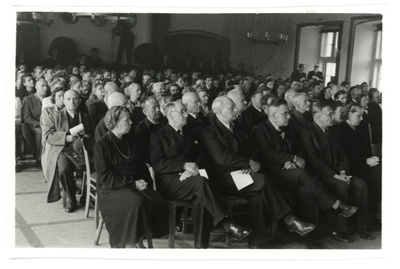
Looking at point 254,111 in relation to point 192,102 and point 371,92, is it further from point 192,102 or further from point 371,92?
point 371,92

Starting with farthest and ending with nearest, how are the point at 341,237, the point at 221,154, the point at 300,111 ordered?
the point at 300,111, the point at 341,237, the point at 221,154

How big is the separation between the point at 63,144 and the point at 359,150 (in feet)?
8.45

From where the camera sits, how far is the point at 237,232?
10.7 feet

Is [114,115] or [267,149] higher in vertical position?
[114,115]

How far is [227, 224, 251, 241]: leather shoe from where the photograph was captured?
10.7ft

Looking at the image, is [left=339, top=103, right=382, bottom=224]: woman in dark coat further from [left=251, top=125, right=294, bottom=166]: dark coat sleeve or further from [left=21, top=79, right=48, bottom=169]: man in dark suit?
[left=21, top=79, right=48, bottom=169]: man in dark suit

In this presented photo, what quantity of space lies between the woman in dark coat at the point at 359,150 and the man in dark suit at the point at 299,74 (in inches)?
52.7

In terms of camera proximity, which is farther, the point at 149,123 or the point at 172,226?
the point at 149,123

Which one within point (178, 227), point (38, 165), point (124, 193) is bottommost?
point (178, 227)

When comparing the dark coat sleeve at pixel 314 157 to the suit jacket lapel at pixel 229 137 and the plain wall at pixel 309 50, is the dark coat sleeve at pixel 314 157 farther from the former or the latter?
the plain wall at pixel 309 50

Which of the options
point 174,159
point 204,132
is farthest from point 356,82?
point 174,159

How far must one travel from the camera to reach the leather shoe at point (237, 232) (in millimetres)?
3264

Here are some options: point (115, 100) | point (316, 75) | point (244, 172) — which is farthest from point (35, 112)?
point (316, 75)
